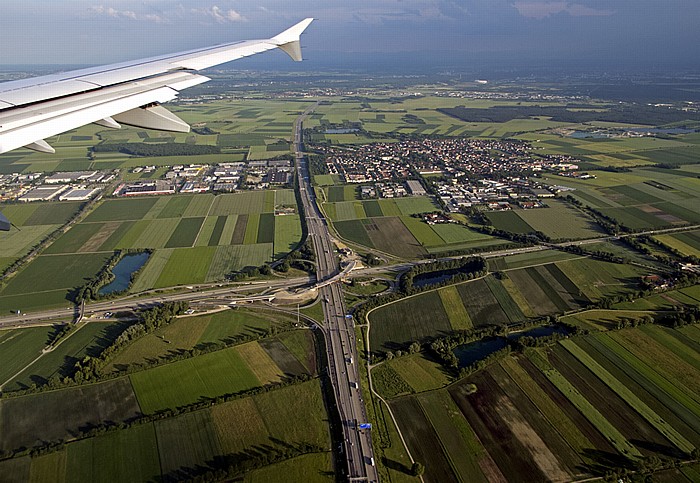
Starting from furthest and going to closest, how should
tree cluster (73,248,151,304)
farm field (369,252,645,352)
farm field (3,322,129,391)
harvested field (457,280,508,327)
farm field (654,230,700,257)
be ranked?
farm field (654,230,700,257), tree cluster (73,248,151,304), harvested field (457,280,508,327), farm field (369,252,645,352), farm field (3,322,129,391)

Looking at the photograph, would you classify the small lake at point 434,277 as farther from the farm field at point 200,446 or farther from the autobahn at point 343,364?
the farm field at point 200,446

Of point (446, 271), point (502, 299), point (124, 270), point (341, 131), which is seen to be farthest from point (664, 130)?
point (124, 270)

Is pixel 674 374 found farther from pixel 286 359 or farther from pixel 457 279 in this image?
pixel 286 359

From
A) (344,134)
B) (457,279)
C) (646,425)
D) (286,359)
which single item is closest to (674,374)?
(646,425)

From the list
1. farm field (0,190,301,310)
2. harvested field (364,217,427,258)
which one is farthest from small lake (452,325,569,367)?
farm field (0,190,301,310)

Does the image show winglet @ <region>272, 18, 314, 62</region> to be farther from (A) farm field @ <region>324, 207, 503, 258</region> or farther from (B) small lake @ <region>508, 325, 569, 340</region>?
(A) farm field @ <region>324, 207, 503, 258</region>

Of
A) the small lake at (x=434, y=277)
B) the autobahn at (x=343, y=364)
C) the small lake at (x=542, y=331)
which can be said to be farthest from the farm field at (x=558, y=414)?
the small lake at (x=434, y=277)
